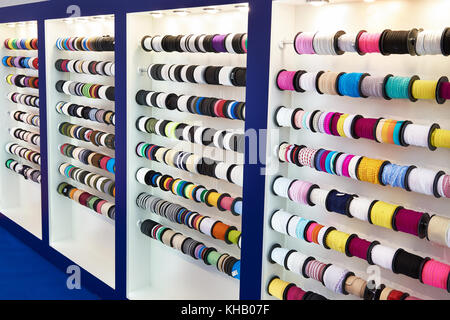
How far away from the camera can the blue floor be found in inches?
159

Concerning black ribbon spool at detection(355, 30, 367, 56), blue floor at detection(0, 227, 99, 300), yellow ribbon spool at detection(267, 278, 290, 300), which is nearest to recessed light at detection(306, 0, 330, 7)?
black ribbon spool at detection(355, 30, 367, 56)

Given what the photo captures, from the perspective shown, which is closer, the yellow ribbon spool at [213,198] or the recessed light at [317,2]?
the recessed light at [317,2]

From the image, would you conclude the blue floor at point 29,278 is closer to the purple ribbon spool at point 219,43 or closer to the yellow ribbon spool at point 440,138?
the purple ribbon spool at point 219,43

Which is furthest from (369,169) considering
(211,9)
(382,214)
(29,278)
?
(29,278)

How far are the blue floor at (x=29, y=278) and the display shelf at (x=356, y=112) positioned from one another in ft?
6.13

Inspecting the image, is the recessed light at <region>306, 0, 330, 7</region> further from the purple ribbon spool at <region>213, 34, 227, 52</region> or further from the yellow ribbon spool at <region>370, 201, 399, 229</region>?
the yellow ribbon spool at <region>370, 201, 399, 229</region>

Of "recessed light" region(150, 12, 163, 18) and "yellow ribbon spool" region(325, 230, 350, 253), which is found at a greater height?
"recessed light" region(150, 12, 163, 18)

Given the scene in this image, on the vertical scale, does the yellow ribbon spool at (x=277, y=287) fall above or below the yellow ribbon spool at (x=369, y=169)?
below

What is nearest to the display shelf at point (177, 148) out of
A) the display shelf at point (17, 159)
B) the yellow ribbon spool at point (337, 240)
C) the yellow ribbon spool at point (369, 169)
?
the yellow ribbon spool at point (337, 240)

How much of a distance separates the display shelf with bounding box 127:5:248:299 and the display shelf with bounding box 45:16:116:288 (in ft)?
1.41

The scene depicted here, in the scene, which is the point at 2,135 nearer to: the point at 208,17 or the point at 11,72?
the point at 11,72

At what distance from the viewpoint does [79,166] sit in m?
4.63

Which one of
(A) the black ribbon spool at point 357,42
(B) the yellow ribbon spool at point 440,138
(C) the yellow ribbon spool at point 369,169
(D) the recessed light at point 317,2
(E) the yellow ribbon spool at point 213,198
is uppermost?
(D) the recessed light at point 317,2

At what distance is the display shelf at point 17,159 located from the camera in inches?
207
